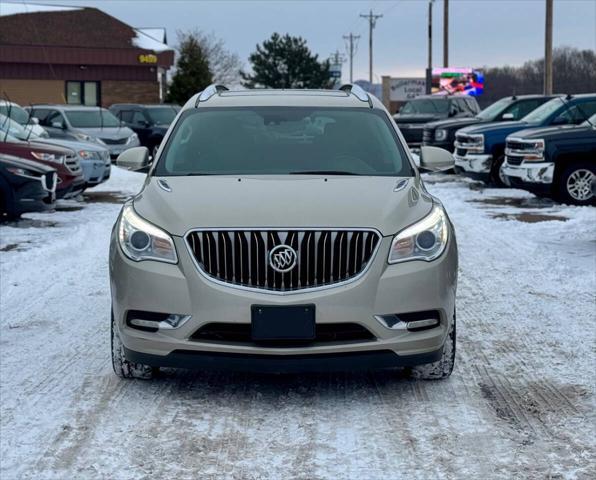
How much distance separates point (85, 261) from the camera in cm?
1088

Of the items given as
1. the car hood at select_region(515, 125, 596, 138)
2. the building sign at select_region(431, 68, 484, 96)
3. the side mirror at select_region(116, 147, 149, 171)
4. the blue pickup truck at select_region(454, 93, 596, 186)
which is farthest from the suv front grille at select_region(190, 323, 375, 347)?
the building sign at select_region(431, 68, 484, 96)

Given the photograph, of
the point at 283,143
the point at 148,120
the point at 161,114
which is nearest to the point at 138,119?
the point at 148,120

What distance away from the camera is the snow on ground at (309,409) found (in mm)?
4543

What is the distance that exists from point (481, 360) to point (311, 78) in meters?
81.9

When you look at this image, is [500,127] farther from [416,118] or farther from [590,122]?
[416,118]

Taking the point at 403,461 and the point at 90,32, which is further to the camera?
the point at 90,32

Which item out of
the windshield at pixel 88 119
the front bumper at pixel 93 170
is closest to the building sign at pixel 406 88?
the windshield at pixel 88 119

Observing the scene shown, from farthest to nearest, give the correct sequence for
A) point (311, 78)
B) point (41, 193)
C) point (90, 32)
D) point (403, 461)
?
point (311, 78)
point (90, 32)
point (41, 193)
point (403, 461)

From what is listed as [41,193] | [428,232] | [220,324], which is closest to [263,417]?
[220,324]

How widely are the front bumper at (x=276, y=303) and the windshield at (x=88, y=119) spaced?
20.1 m

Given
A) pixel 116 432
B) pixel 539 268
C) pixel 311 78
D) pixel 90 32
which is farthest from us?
pixel 311 78

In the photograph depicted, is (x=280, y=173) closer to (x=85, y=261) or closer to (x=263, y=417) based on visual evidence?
(x=263, y=417)

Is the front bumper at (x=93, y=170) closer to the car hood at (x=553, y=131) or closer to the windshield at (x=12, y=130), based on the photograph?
the windshield at (x=12, y=130)

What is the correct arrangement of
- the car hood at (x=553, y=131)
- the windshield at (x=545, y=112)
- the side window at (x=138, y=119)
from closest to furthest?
1. the car hood at (x=553, y=131)
2. the windshield at (x=545, y=112)
3. the side window at (x=138, y=119)
